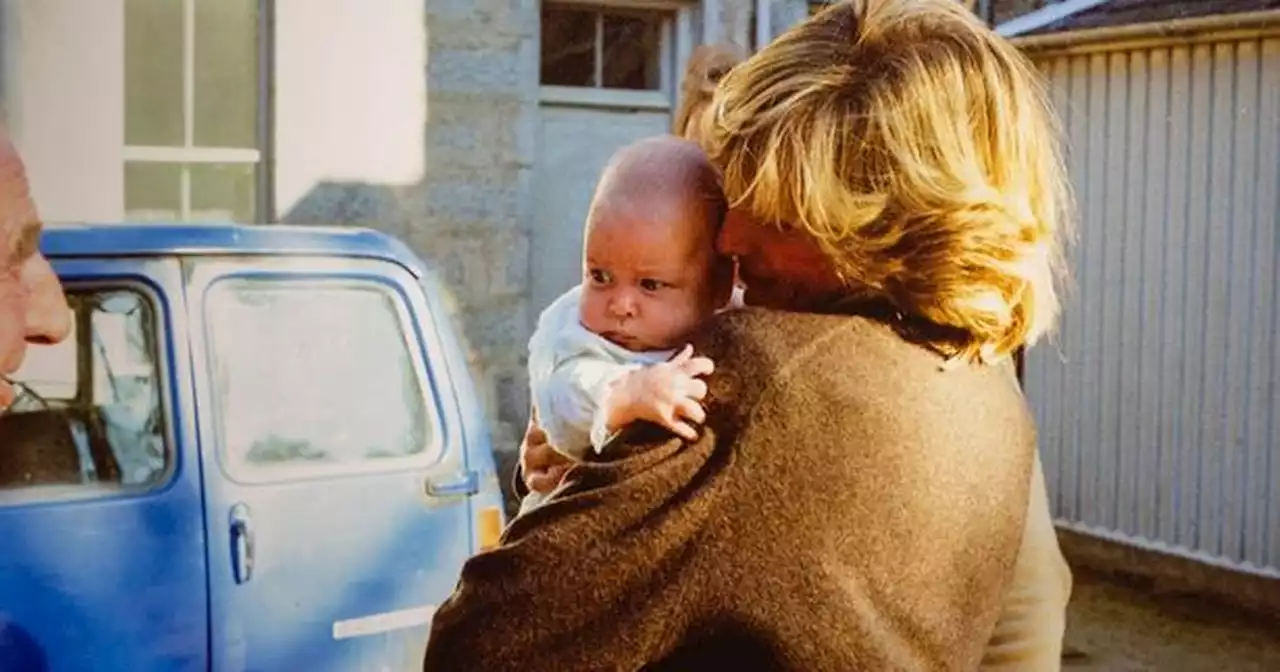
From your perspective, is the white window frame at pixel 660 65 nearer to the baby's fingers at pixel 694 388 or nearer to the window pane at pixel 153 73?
the window pane at pixel 153 73

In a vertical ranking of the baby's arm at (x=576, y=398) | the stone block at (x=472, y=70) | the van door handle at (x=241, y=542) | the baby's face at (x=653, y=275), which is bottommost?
the van door handle at (x=241, y=542)

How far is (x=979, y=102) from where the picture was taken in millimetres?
1434

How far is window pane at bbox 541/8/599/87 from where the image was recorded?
29.0 ft

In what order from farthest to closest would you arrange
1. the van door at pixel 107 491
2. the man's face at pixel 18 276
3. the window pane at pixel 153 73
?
the window pane at pixel 153 73
the van door at pixel 107 491
the man's face at pixel 18 276

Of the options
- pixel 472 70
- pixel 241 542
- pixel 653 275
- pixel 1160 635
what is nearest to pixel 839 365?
pixel 653 275

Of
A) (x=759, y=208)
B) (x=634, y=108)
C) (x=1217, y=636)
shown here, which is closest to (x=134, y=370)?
(x=759, y=208)

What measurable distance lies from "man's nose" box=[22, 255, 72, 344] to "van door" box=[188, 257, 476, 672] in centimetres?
254

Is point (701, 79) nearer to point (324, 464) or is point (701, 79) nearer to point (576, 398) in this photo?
point (324, 464)

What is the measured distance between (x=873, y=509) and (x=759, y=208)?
270 mm

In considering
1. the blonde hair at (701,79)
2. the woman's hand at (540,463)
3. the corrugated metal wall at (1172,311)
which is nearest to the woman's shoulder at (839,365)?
the woman's hand at (540,463)

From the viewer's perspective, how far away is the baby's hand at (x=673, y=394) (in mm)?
1351

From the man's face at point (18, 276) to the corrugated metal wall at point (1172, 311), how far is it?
6593 millimetres

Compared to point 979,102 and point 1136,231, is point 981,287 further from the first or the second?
point 1136,231

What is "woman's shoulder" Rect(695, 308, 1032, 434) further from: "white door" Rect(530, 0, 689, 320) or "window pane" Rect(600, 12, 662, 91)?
"window pane" Rect(600, 12, 662, 91)
